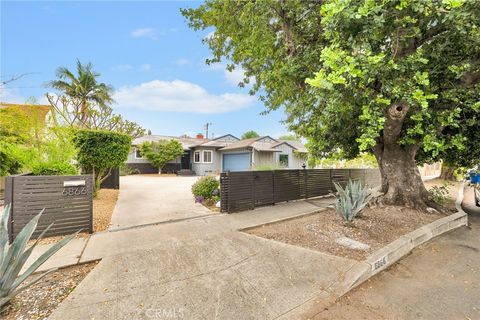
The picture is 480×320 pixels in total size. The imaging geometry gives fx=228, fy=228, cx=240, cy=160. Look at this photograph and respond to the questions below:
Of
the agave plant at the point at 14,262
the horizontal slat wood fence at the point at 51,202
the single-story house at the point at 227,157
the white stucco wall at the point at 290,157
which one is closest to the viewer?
the agave plant at the point at 14,262

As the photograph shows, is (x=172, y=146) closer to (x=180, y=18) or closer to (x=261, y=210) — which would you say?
(x=180, y=18)

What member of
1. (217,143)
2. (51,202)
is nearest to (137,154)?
(217,143)

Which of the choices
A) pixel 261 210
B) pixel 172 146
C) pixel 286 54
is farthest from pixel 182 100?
pixel 261 210

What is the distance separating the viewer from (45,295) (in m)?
2.57

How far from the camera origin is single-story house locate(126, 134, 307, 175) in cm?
2125

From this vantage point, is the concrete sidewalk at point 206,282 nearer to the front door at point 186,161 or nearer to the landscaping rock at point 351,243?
the landscaping rock at point 351,243

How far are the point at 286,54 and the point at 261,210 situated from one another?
5.18m

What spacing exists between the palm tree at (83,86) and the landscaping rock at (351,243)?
18472 millimetres

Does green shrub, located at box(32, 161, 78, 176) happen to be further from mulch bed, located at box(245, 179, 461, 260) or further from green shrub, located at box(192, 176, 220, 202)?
mulch bed, located at box(245, 179, 461, 260)

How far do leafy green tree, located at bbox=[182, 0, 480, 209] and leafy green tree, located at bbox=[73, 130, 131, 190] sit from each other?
15.6 ft

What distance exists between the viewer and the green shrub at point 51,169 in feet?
18.5

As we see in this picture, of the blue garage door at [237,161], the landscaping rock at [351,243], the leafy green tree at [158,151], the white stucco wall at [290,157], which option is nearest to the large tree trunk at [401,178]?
the landscaping rock at [351,243]

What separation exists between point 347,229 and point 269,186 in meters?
2.96

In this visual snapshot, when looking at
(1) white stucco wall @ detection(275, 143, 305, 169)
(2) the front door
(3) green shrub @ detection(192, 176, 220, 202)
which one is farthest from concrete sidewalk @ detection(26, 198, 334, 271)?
(2) the front door
